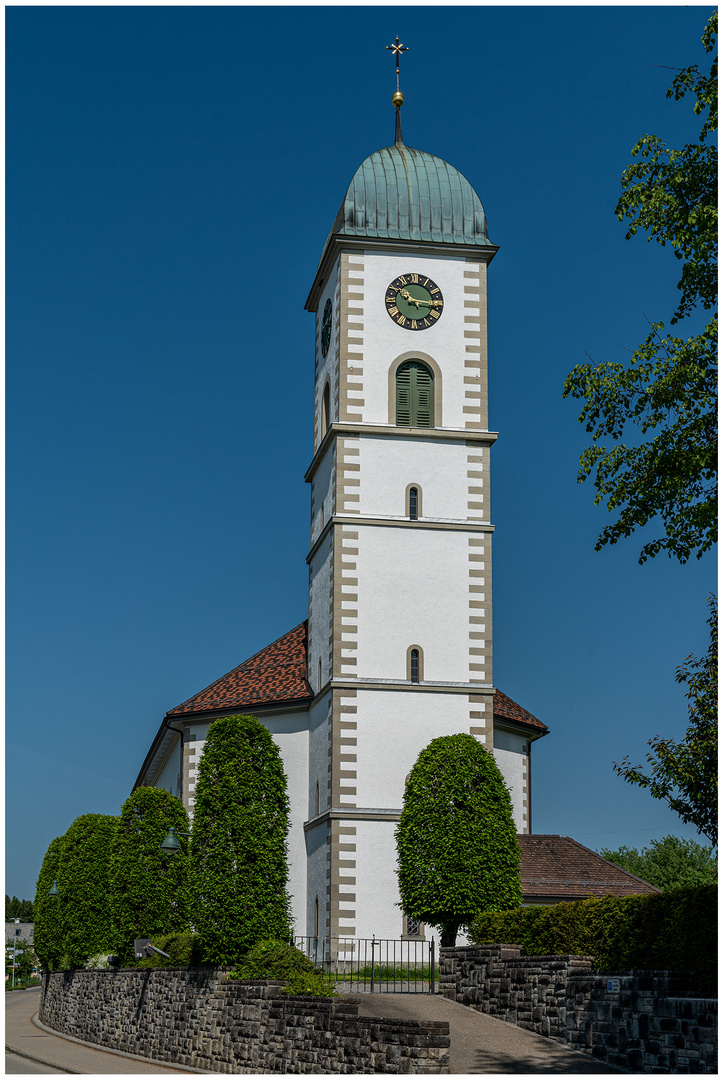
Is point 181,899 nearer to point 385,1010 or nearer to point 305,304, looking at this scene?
point 385,1010

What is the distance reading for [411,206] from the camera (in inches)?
1553

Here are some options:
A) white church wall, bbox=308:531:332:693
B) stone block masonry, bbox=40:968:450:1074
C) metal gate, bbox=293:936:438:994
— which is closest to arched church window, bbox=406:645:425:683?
white church wall, bbox=308:531:332:693

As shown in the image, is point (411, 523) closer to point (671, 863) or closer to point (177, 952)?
point (177, 952)

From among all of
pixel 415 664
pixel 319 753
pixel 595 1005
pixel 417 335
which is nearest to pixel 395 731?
pixel 415 664

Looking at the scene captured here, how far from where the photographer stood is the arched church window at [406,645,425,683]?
118 feet

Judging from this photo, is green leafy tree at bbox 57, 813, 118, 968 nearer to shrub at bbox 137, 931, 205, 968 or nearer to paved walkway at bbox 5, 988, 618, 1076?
shrub at bbox 137, 931, 205, 968

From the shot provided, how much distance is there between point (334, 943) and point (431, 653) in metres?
8.08

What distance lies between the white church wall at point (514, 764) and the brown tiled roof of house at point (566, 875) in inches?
119

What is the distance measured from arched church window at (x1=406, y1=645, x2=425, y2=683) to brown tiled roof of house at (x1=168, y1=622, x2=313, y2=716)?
433 cm

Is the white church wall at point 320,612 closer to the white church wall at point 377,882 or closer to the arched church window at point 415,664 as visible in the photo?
the arched church window at point 415,664

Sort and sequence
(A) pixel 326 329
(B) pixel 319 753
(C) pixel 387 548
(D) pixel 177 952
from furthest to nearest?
(A) pixel 326 329
(B) pixel 319 753
(C) pixel 387 548
(D) pixel 177 952

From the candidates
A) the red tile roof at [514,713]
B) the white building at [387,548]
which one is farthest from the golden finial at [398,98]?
the red tile roof at [514,713]

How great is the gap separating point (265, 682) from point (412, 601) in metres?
7.23

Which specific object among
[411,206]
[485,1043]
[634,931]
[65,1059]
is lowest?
[65,1059]
